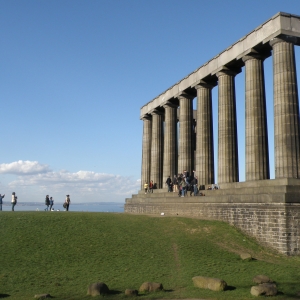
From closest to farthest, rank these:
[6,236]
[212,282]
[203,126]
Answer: [212,282] < [6,236] < [203,126]

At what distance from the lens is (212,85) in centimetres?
4509

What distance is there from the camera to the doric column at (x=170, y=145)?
2064 inches

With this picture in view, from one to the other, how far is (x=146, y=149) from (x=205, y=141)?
1740 cm

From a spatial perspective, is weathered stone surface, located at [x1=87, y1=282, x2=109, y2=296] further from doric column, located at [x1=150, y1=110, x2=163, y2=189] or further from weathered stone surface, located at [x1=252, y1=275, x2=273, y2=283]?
doric column, located at [x1=150, y1=110, x2=163, y2=189]

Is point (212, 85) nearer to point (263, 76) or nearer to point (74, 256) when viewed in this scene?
point (263, 76)

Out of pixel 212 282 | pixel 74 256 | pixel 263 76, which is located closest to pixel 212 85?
pixel 263 76

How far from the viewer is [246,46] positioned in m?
37.2

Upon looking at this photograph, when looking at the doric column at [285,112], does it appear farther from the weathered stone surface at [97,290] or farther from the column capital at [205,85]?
the weathered stone surface at [97,290]

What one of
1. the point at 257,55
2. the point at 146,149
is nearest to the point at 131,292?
the point at 257,55

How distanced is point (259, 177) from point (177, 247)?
38.8 ft

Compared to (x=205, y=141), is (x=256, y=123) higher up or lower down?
higher up

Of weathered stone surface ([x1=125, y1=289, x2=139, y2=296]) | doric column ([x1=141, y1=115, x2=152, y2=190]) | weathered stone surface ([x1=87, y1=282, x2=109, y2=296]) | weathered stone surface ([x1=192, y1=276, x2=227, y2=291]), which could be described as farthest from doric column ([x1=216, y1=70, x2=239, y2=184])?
weathered stone surface ([x1=87, y1=282, x2=109, y2=296])

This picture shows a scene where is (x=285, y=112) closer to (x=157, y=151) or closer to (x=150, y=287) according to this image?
(x=150, y=287)

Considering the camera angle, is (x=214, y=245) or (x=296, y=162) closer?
(x=214, y=245)
